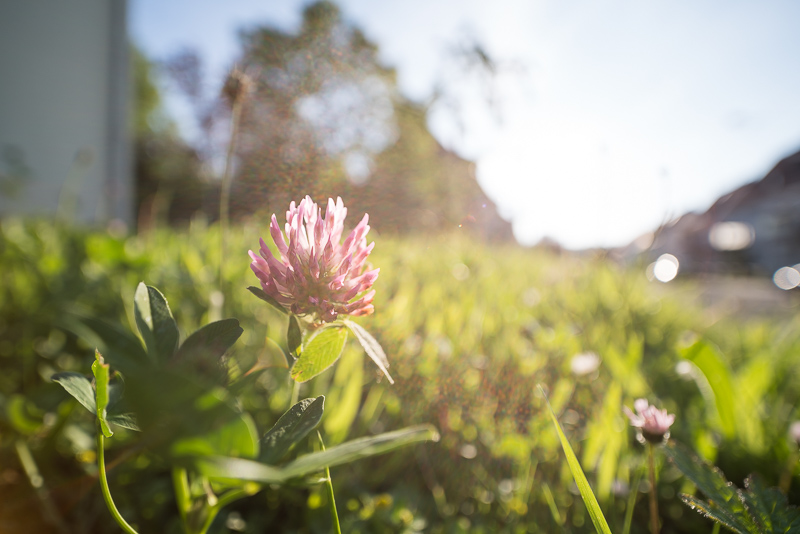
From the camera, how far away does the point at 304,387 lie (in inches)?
31.1

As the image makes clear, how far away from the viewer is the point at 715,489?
0.44 metres

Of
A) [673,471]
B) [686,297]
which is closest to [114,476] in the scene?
[673,471]

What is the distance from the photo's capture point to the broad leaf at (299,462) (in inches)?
6.8

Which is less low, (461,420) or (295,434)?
(295,434)

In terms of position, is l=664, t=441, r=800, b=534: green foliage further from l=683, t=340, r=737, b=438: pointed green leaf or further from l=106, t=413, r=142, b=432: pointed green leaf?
l=106, t=413, r=142, b=432: pointed green leaf

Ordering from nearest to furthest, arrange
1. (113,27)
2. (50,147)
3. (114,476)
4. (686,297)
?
(114,476)
(686,297)
(50,147)
(113,27)

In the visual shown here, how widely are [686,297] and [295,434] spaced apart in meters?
3.08

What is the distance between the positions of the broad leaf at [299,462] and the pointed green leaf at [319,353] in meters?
0.06

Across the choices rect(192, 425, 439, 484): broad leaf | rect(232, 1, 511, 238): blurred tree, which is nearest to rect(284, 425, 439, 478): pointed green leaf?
rect(192, 425, 439, 484): broad leaf

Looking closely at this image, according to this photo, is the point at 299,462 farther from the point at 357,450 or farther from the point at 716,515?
the point at 716,515

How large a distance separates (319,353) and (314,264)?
73 mm

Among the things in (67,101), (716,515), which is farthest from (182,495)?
(67,101)

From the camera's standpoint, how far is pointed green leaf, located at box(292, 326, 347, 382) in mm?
314

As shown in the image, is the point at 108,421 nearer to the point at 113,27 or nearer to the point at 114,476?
the point at 114,476
